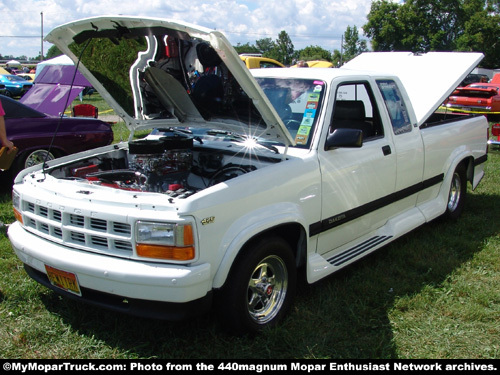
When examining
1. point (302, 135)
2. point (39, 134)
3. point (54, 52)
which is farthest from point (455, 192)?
point (54, 52)

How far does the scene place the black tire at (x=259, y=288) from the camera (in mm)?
2885

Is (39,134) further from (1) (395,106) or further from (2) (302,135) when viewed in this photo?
(1) (395,106)

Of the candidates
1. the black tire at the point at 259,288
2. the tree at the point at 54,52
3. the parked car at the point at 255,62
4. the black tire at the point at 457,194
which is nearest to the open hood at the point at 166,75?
the tree at the point at 54,52

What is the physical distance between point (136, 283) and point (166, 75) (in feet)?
6.78

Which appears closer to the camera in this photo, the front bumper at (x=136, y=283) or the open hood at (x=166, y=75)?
the front bumper at (x=136, y=283)

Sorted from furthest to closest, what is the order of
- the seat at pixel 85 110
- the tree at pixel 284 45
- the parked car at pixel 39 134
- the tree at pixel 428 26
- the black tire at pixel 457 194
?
the tree at pixel 284 45 → the tree at pixel 428 26 → the seat at pixel 85 110 → the parked car at pixel 39 134 → the black tire at pixel 457 194

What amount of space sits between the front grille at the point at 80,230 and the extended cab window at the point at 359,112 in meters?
2.31

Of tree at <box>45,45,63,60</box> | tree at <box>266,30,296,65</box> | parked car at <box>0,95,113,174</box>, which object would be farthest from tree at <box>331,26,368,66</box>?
parked car at <box>0,95,113,174</box>

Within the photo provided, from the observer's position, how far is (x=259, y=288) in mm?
3162

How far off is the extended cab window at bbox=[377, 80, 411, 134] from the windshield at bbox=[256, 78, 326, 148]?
900 mm

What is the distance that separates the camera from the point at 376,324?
336 cm

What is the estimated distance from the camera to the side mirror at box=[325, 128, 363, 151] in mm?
3465

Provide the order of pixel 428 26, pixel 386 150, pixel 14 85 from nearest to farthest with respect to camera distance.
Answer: pixel 386 150 < pixel 14 85 < pixel 428 26

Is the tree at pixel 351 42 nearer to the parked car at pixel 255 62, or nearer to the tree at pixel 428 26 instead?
the tree at pixel 428 26
